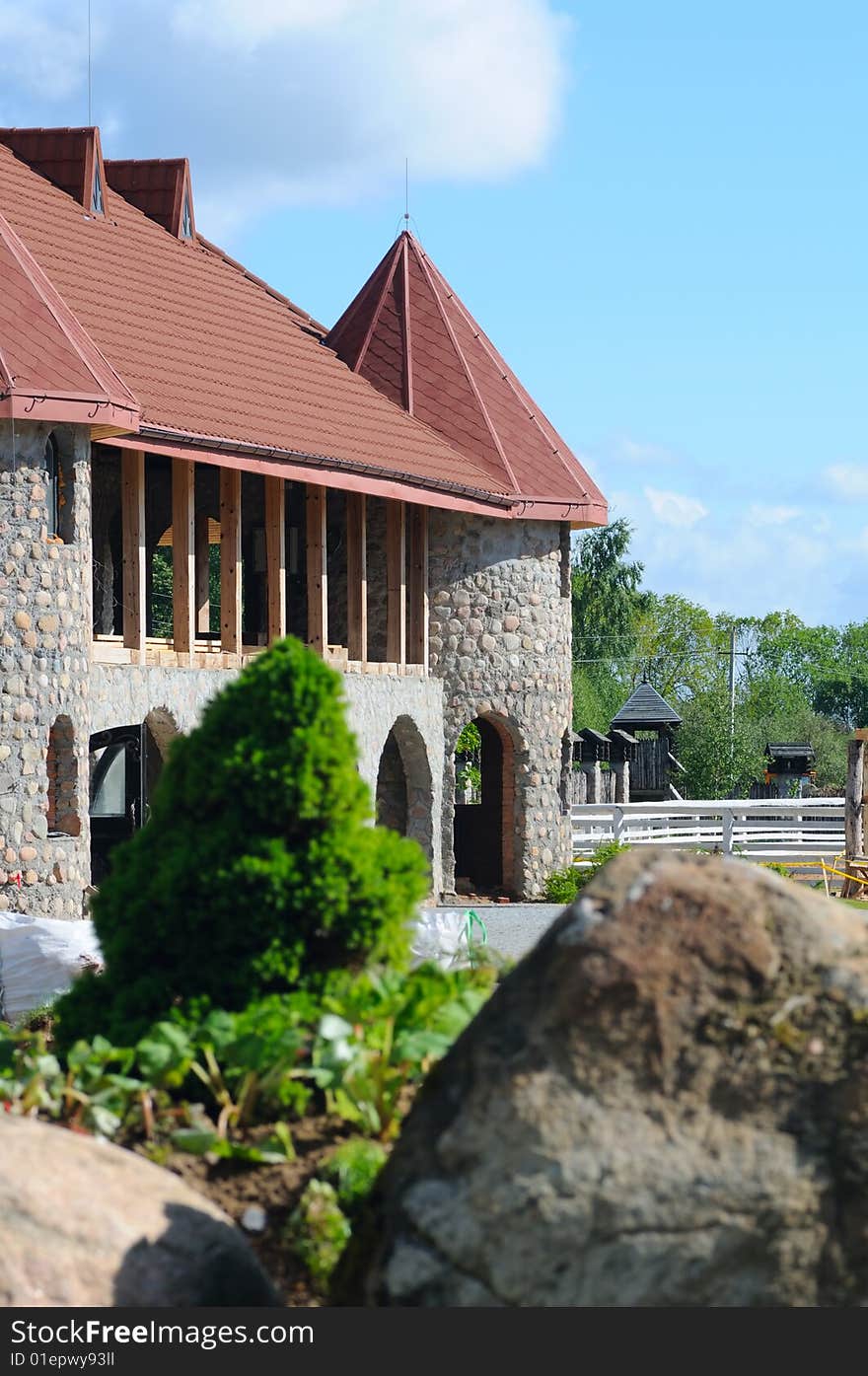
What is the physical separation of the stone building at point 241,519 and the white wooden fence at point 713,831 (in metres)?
3.28

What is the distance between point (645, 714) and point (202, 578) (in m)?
27.8

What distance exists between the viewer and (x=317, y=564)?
70.3 feet

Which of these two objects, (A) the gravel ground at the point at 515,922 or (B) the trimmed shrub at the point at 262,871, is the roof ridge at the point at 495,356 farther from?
(B) the trimmed shrub at the point at 262,871

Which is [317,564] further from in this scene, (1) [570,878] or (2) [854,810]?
(2) [854,810]

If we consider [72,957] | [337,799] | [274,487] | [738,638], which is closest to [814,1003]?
[337,799]

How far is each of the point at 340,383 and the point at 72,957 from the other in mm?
13171

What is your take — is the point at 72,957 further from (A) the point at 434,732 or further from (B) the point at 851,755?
(B) the point at 851,755

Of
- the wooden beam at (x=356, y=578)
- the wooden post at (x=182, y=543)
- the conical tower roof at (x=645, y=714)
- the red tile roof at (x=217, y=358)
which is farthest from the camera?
the conical tower roof at (x=645, y=714)

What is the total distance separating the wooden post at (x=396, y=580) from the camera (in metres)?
22.8

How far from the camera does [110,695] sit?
57.1 ft

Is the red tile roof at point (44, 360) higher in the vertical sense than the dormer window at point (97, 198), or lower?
lower

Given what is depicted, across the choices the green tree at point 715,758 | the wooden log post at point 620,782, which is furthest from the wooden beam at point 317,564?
the green tree at point 715,758

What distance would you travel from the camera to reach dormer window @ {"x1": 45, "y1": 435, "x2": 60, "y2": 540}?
53.0 feet

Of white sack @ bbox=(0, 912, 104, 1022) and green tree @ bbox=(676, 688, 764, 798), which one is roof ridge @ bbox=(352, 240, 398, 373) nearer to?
white sack @ bbox=(0, 912, 104, 1022)
